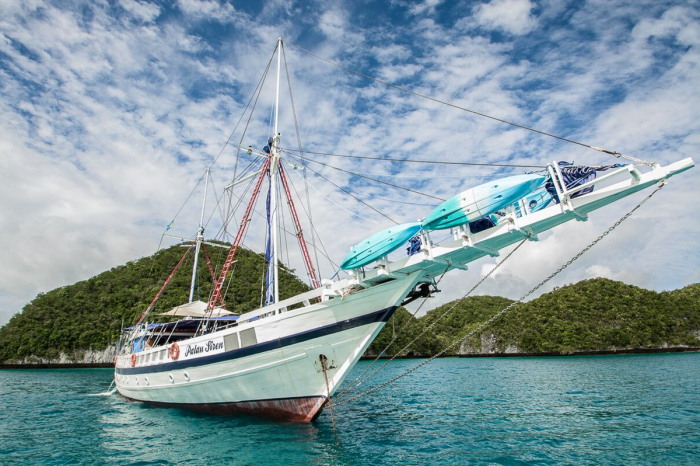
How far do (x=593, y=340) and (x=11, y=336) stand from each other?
126 m

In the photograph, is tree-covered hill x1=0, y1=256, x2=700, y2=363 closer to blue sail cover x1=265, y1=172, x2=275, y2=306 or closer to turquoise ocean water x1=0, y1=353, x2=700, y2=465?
turquoise ocean water x1=0, y1=353, x2=700, y2=465

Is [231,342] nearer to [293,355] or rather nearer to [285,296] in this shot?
[293,355]

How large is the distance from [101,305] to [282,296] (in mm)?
41503

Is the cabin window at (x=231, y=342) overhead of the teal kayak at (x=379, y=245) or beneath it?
beneath

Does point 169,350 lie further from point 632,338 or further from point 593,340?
point 632,338

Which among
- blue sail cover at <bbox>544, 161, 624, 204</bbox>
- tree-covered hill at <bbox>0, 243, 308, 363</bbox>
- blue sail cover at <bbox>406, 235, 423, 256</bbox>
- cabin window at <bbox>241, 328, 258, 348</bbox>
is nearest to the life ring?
cabin window at <bbox>241, 328, 258, 348</bbox>

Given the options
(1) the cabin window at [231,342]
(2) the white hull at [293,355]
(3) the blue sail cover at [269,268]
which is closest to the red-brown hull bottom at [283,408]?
(2) the white hull at [293,355]

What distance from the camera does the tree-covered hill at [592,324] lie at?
81438 millimetres

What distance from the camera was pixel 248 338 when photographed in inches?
575

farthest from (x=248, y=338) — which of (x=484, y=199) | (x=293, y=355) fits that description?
(x=484, y=199)

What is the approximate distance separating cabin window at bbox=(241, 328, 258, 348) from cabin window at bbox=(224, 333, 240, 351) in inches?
13.6

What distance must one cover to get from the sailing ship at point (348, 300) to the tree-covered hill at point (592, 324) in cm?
6225

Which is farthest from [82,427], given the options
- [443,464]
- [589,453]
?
[589,453]

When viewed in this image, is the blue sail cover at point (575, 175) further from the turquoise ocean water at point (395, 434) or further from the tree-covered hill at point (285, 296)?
the tree-covered hill at point (285, 296)
